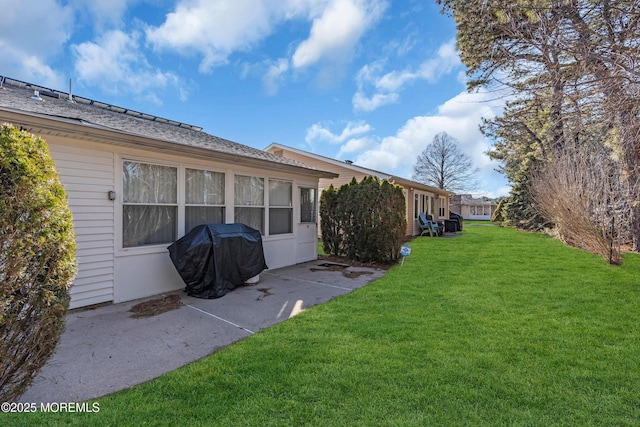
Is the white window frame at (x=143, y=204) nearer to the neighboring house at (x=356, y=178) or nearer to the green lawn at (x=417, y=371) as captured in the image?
the green lawn at (x=417, y=371)

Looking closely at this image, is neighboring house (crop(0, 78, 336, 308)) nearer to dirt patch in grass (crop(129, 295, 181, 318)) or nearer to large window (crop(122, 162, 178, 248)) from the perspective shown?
large window (crop(122, 162, 178, 248))

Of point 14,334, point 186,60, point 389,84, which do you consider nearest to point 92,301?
point 14,334

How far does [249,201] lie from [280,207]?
40.6 inches

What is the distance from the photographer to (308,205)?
8594mm

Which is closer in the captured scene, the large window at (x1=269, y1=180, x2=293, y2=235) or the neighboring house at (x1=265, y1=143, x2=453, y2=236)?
the large window at (x1=269, y1=180, x2=293, y2=235)

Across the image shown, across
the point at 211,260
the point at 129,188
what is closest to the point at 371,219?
the point at 211,260

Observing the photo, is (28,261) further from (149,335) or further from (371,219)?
(371,219)

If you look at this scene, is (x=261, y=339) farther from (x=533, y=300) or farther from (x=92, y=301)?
(x=533, y=300)

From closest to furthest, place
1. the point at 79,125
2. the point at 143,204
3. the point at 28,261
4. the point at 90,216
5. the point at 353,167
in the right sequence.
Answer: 1. the point at 28,261
2. the point at 79,125
3. the point at 90,216
4. the point at 143,204
5. the point at 353,167

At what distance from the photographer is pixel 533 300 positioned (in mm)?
4875

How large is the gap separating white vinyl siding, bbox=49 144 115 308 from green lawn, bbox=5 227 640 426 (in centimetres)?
263

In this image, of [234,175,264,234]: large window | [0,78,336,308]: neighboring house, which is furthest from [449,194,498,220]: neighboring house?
[0,78,336,308]: neighboring house

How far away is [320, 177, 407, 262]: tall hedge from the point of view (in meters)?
8.10

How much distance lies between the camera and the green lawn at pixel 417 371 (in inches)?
84.2
